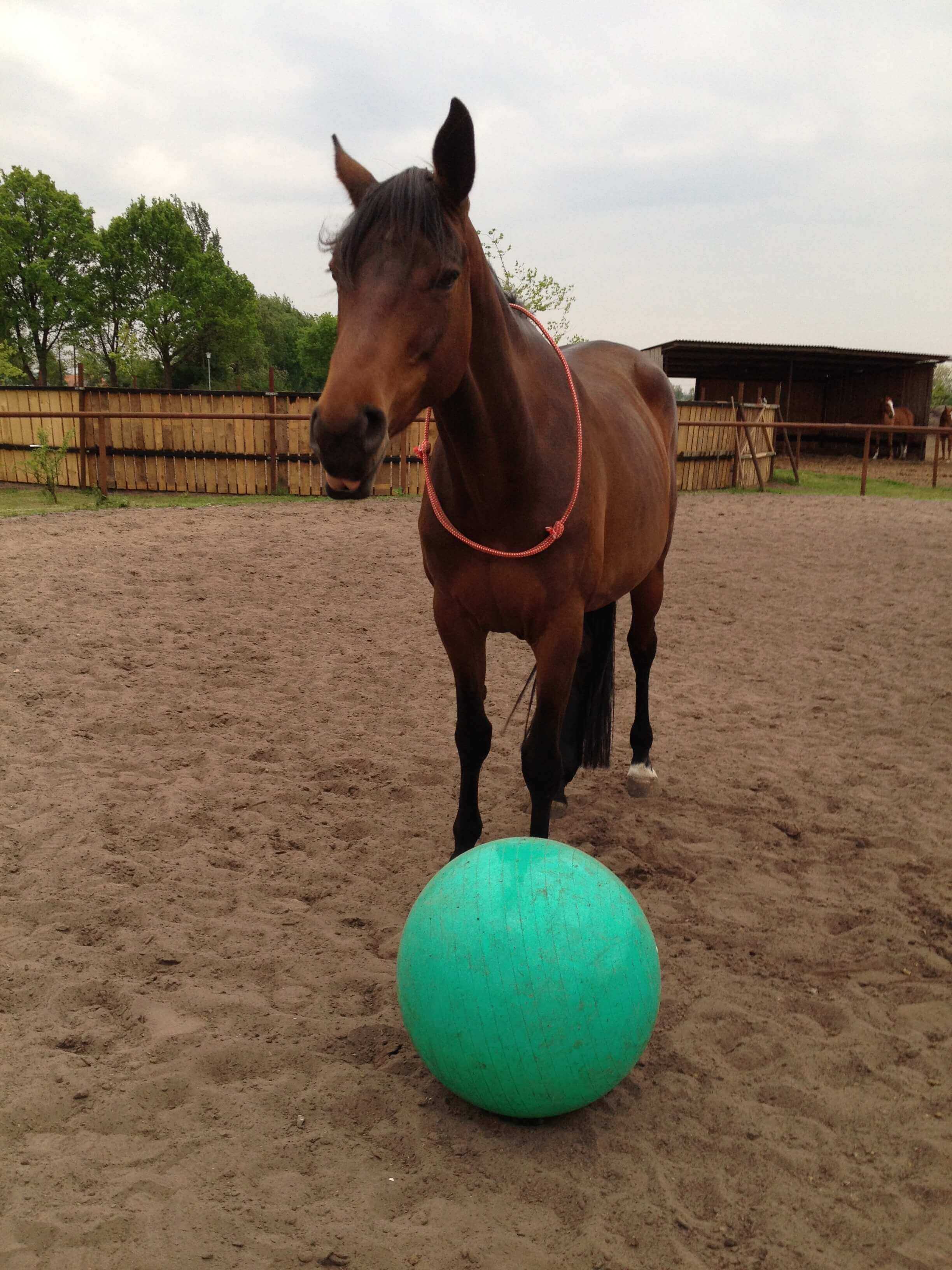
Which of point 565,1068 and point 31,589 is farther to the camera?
point 31,589

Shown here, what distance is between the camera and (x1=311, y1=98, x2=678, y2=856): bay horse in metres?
1.98

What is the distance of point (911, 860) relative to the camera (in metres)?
3.50

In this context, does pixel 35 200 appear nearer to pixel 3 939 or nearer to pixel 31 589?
pixel 31 589


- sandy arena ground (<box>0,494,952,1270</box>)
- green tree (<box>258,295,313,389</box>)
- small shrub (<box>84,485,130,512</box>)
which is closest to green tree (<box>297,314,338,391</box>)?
green tree (<box>258,295,313,389</box>)

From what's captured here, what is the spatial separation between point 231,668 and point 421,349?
3.97 meters

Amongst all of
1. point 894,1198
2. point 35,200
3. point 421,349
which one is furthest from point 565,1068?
point 35,200

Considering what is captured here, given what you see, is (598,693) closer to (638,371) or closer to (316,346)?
(638,371)

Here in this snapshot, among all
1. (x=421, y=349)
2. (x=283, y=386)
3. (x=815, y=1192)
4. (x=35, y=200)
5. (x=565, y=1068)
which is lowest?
(x=815, y=1192)

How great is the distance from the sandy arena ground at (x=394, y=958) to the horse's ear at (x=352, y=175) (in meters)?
2.25

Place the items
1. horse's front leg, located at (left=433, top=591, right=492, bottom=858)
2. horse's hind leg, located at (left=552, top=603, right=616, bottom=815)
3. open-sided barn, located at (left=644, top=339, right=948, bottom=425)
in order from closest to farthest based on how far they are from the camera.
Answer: horse's front leg, located at (left=433, top=591, right=492, bottom=858), horse's hind leg, located at (left=552, top=603, right=616, bottom=815), open-sided barn, located at (left=644, top=339, right=948, bottom=425)

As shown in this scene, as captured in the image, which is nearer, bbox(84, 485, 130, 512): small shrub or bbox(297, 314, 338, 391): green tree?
bbox(84, 485, 130, 512): small shrub

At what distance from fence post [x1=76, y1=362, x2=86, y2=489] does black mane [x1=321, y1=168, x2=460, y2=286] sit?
42.6 feet

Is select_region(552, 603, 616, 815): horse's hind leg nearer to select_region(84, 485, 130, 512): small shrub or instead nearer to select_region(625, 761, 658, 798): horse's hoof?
select_region(625, 761, 658, 798): horse's hoof

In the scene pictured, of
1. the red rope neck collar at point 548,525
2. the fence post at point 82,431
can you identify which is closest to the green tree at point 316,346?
the fence post at point 82,431
